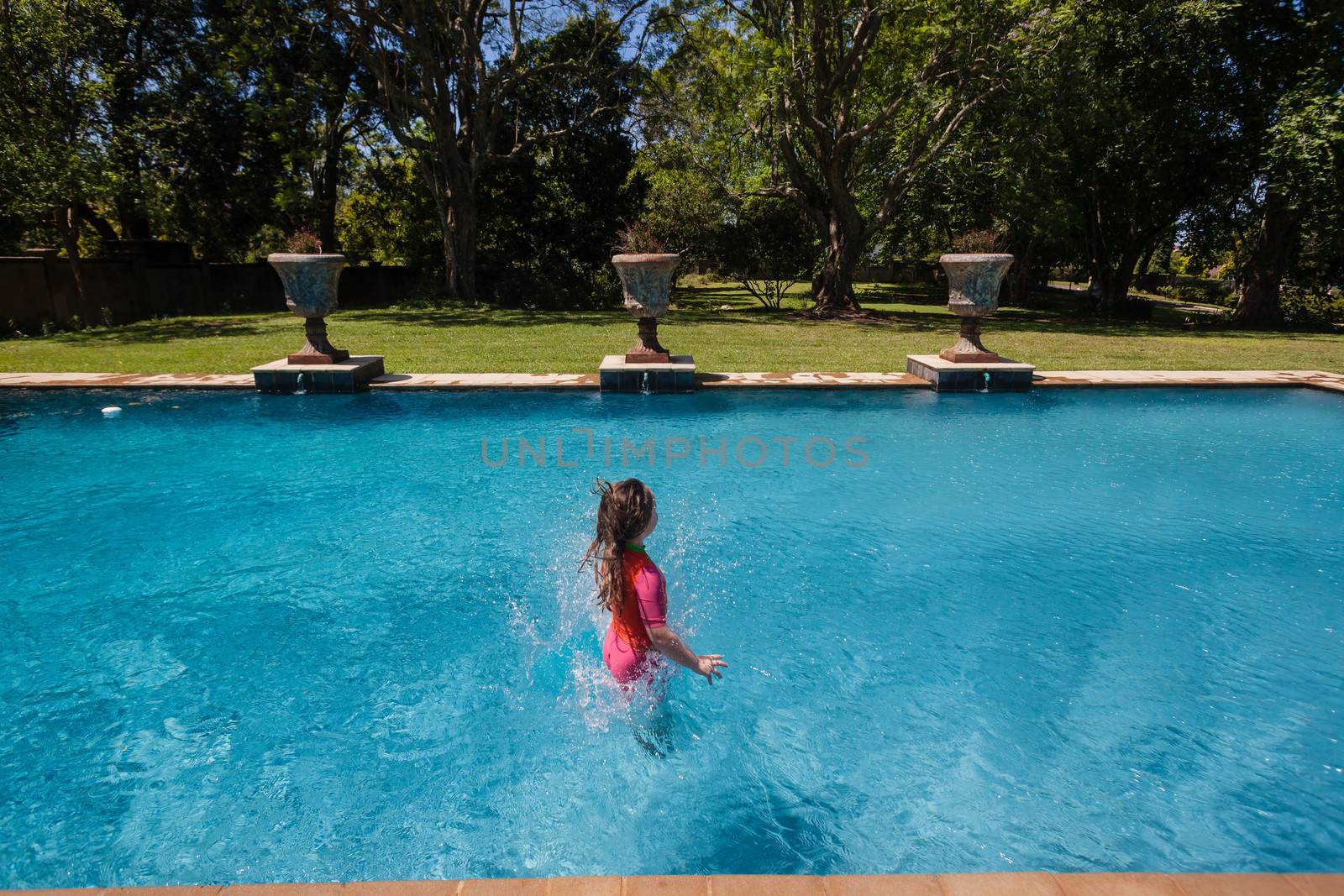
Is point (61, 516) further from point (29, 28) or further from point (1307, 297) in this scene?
point (1307, 297)

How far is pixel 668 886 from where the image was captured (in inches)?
101

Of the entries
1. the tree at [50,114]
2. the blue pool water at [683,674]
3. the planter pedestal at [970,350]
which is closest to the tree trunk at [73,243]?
the tree at [50,114]

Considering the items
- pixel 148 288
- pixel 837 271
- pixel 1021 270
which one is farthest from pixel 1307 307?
pixel 148 288

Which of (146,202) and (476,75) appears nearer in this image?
(146,202)

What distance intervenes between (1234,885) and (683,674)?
103 inches

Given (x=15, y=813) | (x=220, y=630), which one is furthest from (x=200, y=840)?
(x=220, y=630)

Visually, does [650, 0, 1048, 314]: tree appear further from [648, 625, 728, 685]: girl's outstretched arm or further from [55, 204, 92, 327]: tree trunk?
[648, 625, 728, 685]: girl's outstretched arm

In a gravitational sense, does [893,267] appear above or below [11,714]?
above

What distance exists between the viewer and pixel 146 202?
1977 centimetres

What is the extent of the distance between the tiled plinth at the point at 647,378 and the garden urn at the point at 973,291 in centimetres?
414

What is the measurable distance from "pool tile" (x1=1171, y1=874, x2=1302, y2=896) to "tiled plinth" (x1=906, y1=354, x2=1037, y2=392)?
360 inches

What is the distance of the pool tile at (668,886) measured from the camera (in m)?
2.53

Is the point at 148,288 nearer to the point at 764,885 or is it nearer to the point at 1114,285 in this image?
the point at 764,885

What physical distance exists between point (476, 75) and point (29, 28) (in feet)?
32.6
